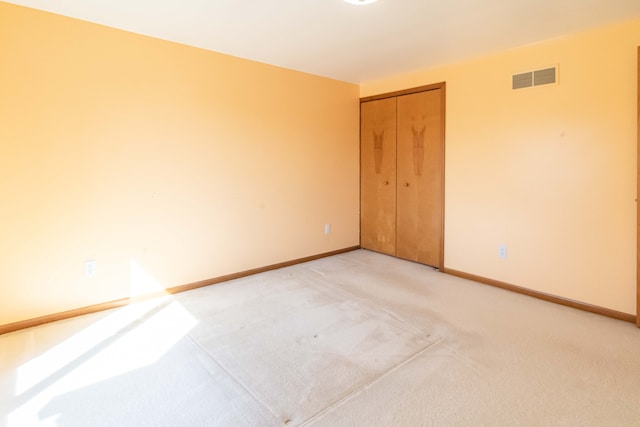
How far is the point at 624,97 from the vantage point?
8.39 feet

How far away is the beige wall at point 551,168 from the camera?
2.61 meters

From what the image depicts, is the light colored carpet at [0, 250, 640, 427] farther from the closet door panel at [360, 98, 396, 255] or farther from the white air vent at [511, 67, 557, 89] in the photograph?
the white air vent at [511, 67, 557, 89]

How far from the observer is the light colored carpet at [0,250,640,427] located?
64.7 inches

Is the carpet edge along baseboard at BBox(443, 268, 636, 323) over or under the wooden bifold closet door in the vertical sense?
under

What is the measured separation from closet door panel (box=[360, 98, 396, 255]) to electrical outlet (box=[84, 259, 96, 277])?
3122mm

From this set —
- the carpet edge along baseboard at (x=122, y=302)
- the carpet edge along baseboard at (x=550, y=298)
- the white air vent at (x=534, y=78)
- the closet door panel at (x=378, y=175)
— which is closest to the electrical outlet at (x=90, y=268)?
the carpet edge along baseboard at (x=122, y=302)

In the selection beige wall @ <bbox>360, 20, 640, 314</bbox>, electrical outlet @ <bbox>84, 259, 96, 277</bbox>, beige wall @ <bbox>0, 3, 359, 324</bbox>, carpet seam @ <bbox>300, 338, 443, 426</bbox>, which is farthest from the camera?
electrical outlet @ <bbox>84, 259, 96, 277</bbox>

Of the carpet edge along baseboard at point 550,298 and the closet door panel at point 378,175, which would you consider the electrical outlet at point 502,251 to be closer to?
the carpet edge along baseboard at point 550,298

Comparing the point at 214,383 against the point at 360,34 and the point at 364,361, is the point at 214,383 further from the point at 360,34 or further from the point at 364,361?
the point at 360,34

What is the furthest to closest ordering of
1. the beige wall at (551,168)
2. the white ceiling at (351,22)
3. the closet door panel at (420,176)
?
1. the closet door panel at (420,176)
2. the beige wall at (551,168)
3. the white ceiling at (351,22)

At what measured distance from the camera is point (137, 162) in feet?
9.57

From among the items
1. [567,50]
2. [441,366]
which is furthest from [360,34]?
[441,366]

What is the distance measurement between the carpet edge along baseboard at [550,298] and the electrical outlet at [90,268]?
3318mm

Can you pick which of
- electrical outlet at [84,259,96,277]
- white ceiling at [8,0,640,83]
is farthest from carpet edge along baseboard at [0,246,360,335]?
white ceiling at [8,0,640,83]
